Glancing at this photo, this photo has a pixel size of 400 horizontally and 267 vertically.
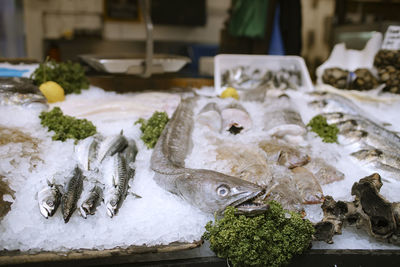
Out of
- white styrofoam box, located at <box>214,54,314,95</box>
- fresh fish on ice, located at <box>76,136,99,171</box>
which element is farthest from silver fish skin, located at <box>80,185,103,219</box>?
white styrofoam box, located at <box>214,54,314,95</box>

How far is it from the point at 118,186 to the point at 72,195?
0.26m

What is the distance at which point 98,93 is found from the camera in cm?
362

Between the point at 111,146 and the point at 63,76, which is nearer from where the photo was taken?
the point at 111,146

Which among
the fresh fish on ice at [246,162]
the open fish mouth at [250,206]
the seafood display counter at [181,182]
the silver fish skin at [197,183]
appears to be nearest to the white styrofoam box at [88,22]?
the seafood display counter at [181,182]

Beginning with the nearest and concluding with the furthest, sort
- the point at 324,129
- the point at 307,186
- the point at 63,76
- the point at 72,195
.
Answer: the point at 72,195 → the point at 307,186 → the point at 324,129 → the point at 63,76

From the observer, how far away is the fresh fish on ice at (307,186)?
6.09 feet

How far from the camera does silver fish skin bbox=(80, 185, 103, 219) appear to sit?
168cm

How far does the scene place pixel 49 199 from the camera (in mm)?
1707

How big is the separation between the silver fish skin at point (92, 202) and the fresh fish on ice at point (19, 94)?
1397 mm

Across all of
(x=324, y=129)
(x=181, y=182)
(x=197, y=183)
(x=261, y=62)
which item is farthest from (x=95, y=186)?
(x=261, y=62)

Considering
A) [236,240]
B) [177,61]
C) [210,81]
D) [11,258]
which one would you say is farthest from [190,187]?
[210,81]

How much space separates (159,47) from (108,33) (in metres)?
1.58

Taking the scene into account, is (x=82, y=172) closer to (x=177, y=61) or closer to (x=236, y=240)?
(x=236, y=240)

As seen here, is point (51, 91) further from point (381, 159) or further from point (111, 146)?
point (381, 159)
